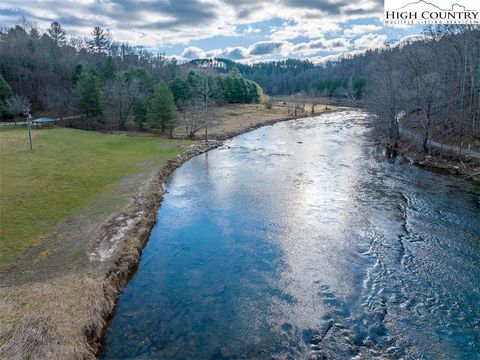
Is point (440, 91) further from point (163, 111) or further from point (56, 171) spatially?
point (56, 171)

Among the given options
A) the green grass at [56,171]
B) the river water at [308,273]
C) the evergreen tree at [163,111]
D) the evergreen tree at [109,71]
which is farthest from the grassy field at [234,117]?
the river water at [308,273]

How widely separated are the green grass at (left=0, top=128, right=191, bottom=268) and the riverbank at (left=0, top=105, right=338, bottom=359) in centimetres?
217

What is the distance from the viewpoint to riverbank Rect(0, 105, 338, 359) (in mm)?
10250

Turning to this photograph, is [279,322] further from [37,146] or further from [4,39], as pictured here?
[4,39]

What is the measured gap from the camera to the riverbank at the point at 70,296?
10250 mm

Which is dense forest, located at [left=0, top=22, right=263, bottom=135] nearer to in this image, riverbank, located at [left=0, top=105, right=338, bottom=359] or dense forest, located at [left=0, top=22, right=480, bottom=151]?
dense forest, located at [left=0, top=22, right=480, bottom=151]

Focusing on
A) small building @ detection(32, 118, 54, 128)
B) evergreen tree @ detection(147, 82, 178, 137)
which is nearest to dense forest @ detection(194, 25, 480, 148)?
evergreen tree @ detection(147, 82, 178, 137)

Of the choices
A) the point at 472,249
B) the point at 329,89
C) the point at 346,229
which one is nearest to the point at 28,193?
the point at 346,229

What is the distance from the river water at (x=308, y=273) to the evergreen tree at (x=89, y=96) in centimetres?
3305

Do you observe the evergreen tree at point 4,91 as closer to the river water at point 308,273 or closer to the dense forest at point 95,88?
the dense forest at point 95,88

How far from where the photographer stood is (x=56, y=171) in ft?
92.3

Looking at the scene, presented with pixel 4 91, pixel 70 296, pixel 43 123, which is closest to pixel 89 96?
pixel 43 123

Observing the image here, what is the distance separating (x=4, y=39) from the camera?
→ 86.7 meters

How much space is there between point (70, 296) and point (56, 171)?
1837cm
